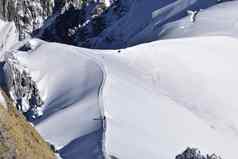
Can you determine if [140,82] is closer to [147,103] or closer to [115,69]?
[115,69]

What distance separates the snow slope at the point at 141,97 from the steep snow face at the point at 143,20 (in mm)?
30233

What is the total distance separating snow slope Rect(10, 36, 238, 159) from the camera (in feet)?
104

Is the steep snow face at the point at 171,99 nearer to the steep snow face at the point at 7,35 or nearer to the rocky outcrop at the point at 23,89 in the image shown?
the rocky outcrop at the point at 23,89

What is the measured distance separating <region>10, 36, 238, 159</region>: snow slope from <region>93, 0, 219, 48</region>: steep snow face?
99.2 feet

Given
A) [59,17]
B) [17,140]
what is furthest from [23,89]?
[59,17]

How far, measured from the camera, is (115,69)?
167ft

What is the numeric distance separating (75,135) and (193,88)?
66.5 ft

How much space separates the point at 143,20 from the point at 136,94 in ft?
211

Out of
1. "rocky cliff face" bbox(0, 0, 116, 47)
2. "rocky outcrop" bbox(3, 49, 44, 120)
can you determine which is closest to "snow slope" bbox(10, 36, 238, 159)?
"rocky outcrop" bbox(3, 49, 44, 120)

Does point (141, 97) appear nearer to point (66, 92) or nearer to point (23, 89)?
point (66, 92)

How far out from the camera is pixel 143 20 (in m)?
107

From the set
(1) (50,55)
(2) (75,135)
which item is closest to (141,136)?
(2) (75,135)

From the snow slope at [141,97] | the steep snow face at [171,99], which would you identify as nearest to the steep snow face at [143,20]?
the steep snow face at [171,99]

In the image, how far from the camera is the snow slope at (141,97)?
1243 inches
